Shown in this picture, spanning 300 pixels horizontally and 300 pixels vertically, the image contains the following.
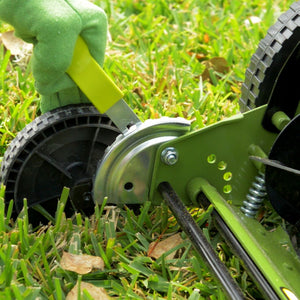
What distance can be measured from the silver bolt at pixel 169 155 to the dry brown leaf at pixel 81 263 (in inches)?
12.0

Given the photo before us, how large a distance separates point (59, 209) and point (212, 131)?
452mm

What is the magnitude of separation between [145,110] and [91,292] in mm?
896

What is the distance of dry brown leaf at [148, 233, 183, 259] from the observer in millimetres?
1585

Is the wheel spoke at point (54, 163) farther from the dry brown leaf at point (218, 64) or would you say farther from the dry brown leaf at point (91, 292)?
the dry brown leaf at point (218, 64)

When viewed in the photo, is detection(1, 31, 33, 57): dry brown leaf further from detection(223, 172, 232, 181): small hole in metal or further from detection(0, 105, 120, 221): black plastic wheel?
detection(223, 172, 232, 181): small hole in metal

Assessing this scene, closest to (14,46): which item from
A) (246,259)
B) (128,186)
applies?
(128,186)

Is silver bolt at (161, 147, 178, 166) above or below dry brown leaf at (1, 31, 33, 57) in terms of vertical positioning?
above

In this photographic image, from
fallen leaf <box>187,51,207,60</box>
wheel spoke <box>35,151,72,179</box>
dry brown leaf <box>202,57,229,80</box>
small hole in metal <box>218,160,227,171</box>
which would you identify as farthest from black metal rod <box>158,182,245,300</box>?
fallen leaf <box>187,51,207,60</box>

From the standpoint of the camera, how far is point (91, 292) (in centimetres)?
141

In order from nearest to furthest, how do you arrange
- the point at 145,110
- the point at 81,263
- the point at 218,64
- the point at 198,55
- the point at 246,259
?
1. the point at 246,259
2. the point at 81,263
3. the point at 145,110
4. the point at 218,64
5. the point at 198,55

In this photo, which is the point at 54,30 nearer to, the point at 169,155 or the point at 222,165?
the point at 169,155

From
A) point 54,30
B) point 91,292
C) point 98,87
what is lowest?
point 91,292

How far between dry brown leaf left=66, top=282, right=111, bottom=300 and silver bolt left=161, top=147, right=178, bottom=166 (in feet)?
1.21

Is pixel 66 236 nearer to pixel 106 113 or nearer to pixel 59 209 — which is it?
pixel 59 209
